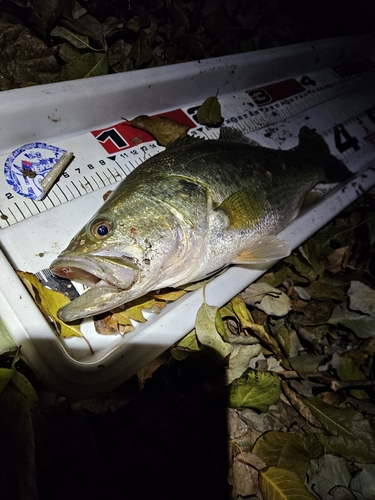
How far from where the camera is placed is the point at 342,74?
3773 mm

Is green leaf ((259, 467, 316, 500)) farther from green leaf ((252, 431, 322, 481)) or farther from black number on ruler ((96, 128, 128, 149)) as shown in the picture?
black number on ruler ((96, 128, 128, 149))

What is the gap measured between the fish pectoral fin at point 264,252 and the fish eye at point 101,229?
686 mm

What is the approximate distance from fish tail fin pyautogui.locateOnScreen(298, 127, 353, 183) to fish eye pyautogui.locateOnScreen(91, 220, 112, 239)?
5.36 ft

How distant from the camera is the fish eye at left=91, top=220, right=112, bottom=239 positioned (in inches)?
57.2

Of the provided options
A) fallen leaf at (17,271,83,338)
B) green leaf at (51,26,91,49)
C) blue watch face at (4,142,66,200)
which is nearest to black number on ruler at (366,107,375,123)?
green leaf at (51,26,91,49)

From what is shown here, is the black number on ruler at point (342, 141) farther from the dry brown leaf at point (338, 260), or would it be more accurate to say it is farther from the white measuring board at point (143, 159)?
the dry brown leaf at point (338, 260)

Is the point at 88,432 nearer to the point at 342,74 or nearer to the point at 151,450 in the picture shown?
the point at 151,450

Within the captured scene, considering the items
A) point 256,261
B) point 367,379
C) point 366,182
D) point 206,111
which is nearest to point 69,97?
point 206,111

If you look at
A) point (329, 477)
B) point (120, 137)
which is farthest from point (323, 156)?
point (329, 477)

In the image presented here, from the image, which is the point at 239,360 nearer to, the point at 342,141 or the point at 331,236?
the point at 331,236

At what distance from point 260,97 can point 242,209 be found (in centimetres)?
173

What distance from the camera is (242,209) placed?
175 cm

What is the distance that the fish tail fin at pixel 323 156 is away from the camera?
2.57 m

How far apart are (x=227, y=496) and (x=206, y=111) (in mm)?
2288
